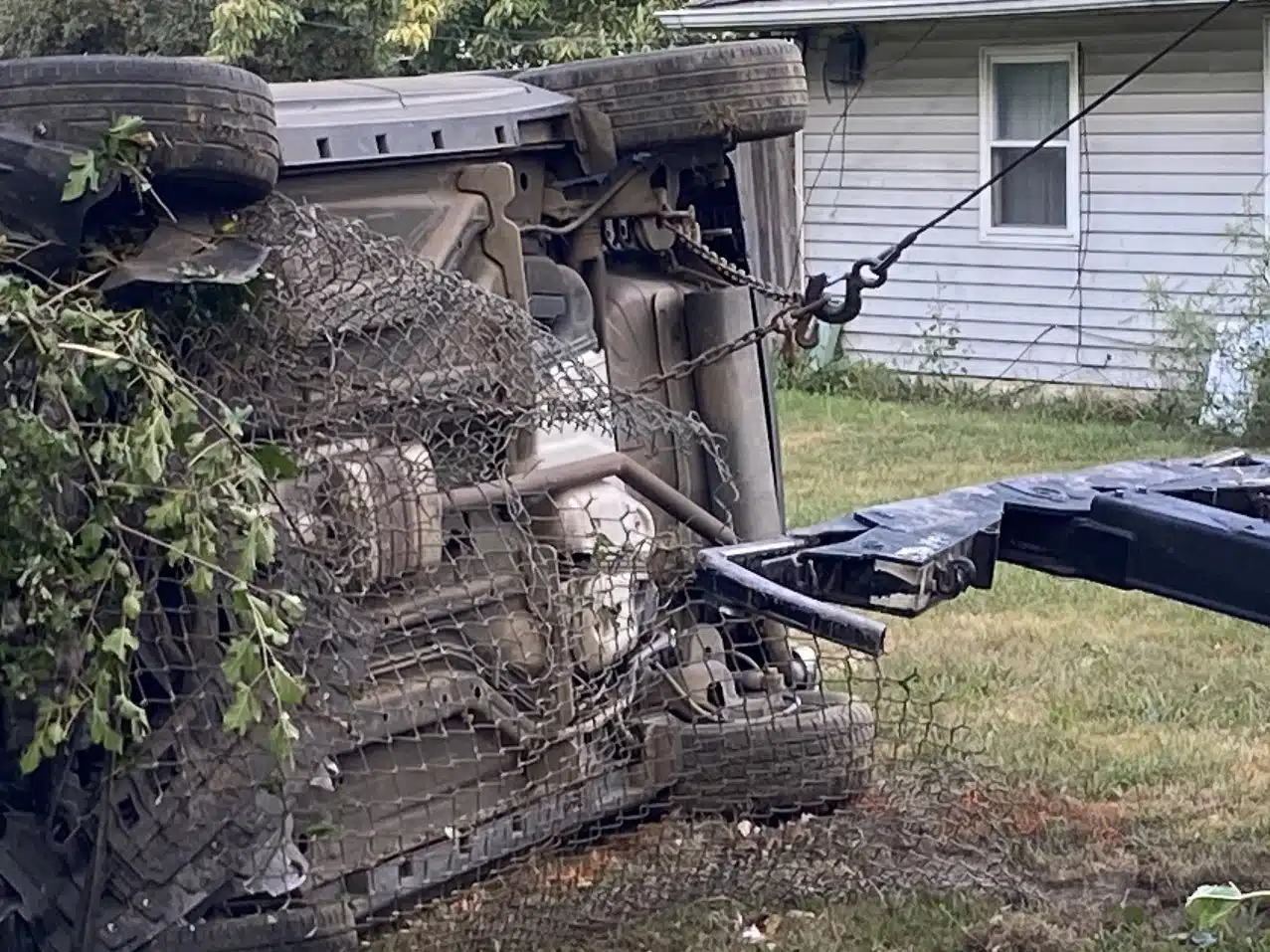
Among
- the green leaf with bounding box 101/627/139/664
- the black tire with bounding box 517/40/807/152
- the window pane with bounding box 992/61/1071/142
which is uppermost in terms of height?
the black tire with bounding box 517/40/807/152

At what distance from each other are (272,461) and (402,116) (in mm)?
1376

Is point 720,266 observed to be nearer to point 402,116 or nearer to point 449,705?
point 402,116

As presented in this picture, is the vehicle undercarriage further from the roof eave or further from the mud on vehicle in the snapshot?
the roof eave

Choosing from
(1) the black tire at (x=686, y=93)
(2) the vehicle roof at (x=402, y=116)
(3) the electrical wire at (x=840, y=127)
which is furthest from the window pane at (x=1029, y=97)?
(2) the vehicle roof at (x=402, y=116)

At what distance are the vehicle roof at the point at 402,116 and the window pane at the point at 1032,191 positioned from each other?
406 inches

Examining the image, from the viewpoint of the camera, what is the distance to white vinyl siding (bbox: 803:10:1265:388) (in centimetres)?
1413

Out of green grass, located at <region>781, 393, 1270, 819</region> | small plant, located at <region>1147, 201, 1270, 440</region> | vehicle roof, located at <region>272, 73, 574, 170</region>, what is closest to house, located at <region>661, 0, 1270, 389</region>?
small plant, located at <region>1147, 201, 1270, 440</region>

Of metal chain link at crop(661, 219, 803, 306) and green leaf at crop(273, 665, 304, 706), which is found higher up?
metal chain link at crop(661, 219, 803, 306)

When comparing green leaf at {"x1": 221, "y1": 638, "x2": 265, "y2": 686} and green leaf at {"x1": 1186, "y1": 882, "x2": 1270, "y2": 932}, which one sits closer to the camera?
green leaf at {"x1": 221, "y1": 638, "x2": 265, "y2": 686}

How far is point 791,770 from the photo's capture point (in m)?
5.30

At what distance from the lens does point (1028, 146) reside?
15.1 m

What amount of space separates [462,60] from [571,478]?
18047 mm

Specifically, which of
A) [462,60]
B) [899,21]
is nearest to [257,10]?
[462,60]

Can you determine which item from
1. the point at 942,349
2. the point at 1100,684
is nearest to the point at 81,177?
the point at 1100,684
